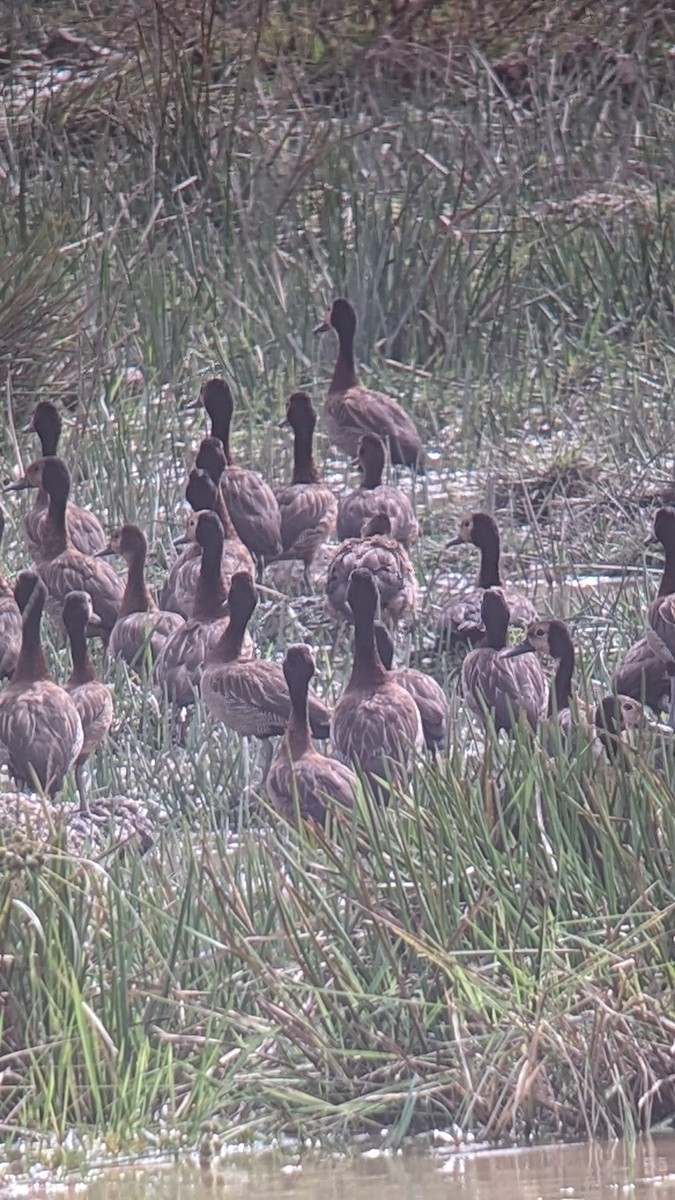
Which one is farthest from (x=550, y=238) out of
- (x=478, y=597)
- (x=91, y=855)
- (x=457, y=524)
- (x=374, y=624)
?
(x=91, y=855)

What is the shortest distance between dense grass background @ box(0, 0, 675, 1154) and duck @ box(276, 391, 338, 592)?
321 mm

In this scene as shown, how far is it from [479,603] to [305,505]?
144cm

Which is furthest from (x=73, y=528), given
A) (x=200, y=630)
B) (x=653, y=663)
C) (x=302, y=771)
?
(x=302, y=771)

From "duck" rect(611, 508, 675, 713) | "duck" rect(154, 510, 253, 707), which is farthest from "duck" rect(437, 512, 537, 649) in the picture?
"duck" rect(154, 510, 253, 707)

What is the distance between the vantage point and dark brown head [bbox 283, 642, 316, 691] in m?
6.95

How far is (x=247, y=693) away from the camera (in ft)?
24.4

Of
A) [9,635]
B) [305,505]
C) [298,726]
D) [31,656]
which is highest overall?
[298,726]

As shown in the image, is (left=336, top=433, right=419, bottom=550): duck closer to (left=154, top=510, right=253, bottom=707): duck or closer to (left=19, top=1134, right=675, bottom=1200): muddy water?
(left=154, top=510, right=253, bottom=707): duck

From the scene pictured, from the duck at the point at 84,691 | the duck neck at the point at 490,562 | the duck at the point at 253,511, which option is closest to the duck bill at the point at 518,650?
the duck neck at the point at 490,562

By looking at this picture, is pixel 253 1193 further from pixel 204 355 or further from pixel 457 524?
pixel 204 355

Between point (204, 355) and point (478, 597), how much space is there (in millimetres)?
3628

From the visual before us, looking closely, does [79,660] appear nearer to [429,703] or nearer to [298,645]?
[298,645]

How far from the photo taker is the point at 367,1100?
15.7 feet

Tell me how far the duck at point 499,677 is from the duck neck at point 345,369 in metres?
3.02
